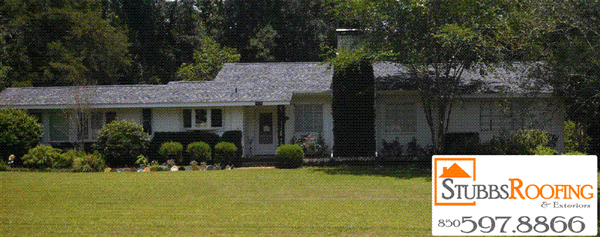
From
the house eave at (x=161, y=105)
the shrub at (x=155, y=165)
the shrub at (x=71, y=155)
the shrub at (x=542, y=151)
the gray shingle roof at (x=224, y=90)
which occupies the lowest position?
the shrub at (x=155, y=165)

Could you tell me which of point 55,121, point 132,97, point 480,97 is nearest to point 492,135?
point 480,97

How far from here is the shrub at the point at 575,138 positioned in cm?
1357

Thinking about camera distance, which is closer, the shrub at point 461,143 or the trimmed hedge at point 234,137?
the shrub at point 461,143

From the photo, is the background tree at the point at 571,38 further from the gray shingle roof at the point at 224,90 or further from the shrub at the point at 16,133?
the shrub at the point at 16,133

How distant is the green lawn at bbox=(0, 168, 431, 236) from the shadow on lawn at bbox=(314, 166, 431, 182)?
14 centimetres

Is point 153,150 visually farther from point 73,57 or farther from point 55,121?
point 73,57

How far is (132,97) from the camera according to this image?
1431cm

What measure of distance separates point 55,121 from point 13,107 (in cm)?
110

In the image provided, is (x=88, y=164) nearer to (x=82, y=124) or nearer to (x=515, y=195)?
(x=82, y=124)

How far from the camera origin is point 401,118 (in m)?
14.5

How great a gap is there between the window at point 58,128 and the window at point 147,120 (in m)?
2.18

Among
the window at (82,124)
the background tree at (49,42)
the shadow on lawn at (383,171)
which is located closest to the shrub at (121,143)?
the window at (82,124)

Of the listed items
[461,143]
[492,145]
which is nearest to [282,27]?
[461,143]

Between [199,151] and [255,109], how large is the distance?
2.76 m
